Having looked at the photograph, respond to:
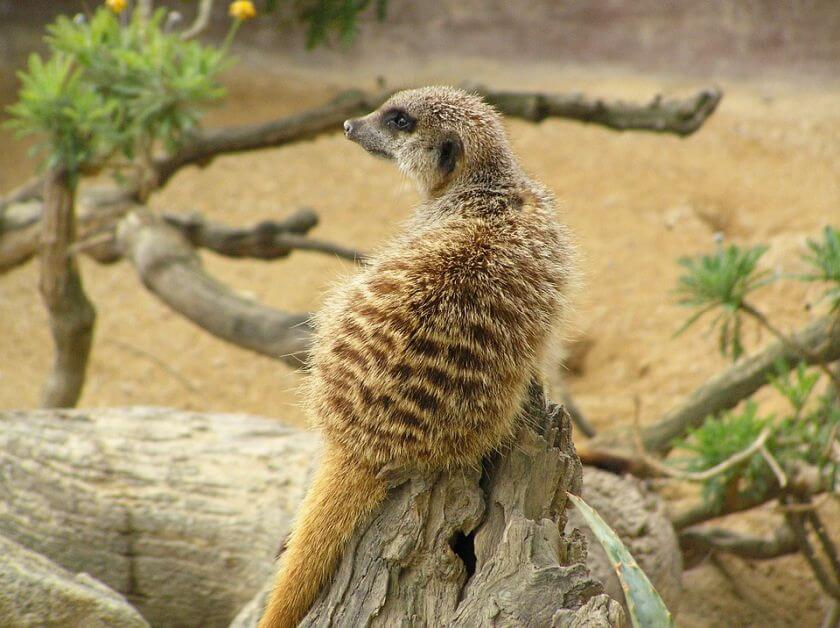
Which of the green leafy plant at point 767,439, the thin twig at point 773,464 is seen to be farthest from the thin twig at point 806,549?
the thin twig at point 773,464

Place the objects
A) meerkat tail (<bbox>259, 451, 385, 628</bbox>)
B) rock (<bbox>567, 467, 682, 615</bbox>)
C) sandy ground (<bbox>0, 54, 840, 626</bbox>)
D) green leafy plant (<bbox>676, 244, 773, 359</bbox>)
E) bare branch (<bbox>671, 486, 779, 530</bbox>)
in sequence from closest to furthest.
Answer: meerkat tail (<bbox>259, 451, 385, 628</bbox>) < rock (<bbox>567, 467, 682, 615</bbox>) < green leafy plant (<bbox>676, 244, 773, 359</bbox>) < bare branch (<bbox>671, 486, 779, 530</bbox>) < sandy ground (<bbox>0, 54, 840, 626</bbox>)

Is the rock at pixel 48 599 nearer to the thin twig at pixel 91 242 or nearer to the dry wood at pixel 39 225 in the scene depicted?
the thin twig at pixel 91 242

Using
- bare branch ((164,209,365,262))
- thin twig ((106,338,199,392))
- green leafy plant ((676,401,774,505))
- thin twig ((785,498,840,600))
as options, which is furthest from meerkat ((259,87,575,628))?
thin twig ((106,338,199,392))

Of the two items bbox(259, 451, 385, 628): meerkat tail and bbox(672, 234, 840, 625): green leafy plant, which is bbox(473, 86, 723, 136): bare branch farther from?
bbox(259, 451, 385, 628): meerkat tail

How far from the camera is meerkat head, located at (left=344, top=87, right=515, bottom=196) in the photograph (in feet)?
5.35

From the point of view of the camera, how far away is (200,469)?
2.29 meters

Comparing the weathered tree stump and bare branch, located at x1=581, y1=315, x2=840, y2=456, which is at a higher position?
bare branch, located at x1=581, y1=315, x2=840, y2=456

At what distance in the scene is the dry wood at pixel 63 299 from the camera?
309cm

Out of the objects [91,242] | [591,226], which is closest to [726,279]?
[91,242]

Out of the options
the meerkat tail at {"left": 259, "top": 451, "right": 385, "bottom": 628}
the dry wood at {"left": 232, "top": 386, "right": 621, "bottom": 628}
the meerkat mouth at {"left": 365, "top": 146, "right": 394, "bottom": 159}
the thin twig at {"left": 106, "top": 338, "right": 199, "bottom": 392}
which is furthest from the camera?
the thin twig at {"left": 106, "top": 338, "right": 199, "bottom": 392}

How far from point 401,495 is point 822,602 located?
1.97 meters

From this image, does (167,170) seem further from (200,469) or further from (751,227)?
(751,227)

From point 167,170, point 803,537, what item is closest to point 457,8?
point 167,170

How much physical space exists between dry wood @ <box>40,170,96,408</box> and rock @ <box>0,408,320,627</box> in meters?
0.92
